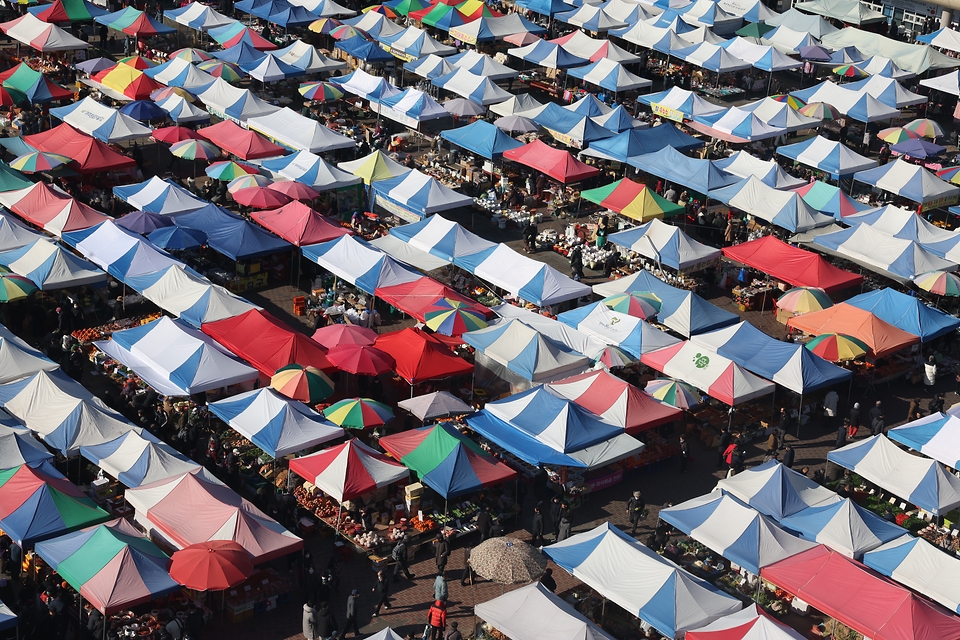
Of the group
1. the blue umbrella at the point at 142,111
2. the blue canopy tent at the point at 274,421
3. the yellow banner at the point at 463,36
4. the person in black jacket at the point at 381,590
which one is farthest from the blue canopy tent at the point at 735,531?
the yellow banner at the point at 463,36

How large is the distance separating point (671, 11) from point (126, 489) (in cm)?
4317

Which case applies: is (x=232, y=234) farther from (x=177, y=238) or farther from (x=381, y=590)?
(x=381, y=590)

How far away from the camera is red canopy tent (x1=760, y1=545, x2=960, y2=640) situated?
22000 mm

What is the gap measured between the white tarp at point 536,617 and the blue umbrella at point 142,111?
26836 millimetres

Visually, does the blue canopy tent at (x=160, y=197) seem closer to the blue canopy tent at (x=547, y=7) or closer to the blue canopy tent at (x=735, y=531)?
the blue canopy tent at (x=735, y=531)

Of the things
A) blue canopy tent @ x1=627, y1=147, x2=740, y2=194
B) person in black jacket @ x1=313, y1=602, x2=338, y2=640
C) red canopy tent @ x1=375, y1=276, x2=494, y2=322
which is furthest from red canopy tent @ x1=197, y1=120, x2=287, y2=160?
person in black jacket @ x1=313, y1=602, x2=338, y2=640

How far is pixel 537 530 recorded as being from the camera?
25.6m

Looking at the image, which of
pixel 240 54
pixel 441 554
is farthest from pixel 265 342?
pixel 240 54

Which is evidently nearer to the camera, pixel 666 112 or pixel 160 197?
pixel 160 197

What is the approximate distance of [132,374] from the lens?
30062 mm

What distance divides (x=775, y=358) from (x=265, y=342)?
40.4 feet

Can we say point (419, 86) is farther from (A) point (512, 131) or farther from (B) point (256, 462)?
(B) point (256, 462)

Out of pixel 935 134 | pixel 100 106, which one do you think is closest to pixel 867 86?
pixel 935 134

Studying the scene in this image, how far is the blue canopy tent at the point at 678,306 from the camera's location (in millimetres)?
32500
